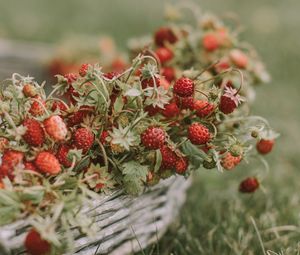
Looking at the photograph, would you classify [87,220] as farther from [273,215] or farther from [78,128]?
[273,215]

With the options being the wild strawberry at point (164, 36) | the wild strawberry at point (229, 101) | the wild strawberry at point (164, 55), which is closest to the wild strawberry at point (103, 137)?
the wild strawberry at point (229, 101)

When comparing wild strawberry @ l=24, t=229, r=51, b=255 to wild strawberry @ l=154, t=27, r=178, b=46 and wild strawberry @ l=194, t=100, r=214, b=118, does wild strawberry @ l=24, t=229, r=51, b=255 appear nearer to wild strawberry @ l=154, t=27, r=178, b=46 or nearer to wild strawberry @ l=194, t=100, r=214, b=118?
wild strawberry @ l=194, t=100, r=214, b=118

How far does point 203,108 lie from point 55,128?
390 millimetres

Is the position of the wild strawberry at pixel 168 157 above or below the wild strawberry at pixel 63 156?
below

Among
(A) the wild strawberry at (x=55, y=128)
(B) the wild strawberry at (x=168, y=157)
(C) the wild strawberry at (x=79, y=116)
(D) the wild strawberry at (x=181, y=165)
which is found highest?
(C) the wild strawberry at (x=79, y=116)

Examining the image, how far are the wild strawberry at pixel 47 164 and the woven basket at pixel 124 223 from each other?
11 centimetres

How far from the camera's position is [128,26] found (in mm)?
4375

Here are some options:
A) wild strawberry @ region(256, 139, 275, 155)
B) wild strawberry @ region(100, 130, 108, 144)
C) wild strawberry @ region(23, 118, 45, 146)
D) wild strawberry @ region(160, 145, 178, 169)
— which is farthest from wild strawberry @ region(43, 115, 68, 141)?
wild strawberry @ region(256, 139, 275, 155)

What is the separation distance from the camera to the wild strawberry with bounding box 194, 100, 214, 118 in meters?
1.51

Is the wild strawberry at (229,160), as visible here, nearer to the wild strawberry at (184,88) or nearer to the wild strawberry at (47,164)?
the wild strawberry at (184,88)

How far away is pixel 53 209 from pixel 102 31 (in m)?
3.16

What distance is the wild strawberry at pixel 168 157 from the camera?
4.82 ft

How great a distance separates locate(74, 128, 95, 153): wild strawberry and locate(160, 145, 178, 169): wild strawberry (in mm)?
185

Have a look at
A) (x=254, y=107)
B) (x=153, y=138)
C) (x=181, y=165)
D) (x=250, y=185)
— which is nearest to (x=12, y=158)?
(x=153, y=138)
